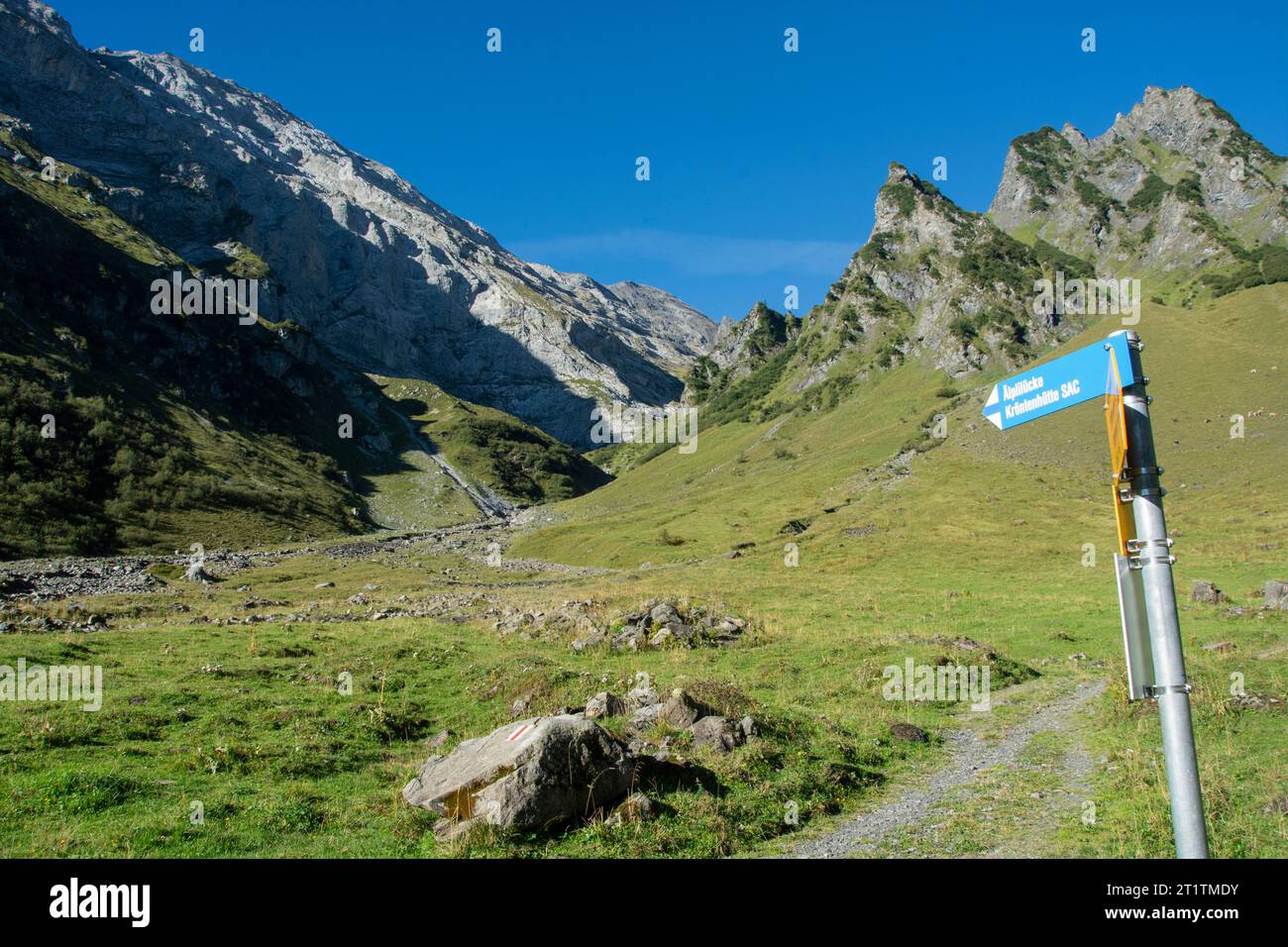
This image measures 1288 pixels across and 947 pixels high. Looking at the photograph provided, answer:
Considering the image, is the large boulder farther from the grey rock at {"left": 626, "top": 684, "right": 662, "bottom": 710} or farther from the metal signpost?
the metal signpost

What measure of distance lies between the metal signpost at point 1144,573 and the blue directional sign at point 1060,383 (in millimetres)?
17

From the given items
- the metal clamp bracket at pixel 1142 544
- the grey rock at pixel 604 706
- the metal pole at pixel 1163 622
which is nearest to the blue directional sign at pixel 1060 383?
the metal pole at pixel 1163 622

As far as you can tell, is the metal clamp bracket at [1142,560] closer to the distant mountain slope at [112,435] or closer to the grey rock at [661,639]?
the grey rock at [661,639]

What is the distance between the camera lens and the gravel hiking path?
1266cm

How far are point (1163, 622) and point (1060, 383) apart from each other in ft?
8.51

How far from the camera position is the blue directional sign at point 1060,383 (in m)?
6.84

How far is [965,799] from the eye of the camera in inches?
592

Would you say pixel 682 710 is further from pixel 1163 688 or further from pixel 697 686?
pixel 1163 688

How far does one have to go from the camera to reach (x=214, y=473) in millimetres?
147625

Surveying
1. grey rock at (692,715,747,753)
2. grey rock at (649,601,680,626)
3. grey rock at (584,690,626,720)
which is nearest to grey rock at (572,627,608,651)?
grey rock at (649,601,680,626)
